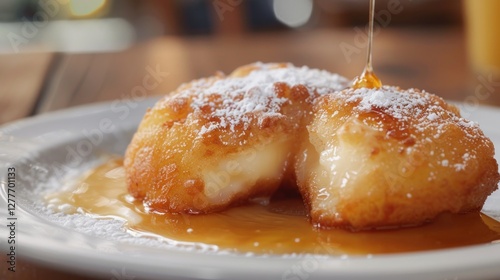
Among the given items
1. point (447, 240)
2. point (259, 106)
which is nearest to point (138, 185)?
point (259, 106)

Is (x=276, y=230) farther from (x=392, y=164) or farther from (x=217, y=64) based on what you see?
(x=217, y=64)

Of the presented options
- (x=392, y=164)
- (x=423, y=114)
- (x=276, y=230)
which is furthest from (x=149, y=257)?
(x=423, y=114)

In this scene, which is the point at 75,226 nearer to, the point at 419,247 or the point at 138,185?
the point at 138,185

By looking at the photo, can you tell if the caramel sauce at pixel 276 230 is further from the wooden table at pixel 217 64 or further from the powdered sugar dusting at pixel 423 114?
the wooden table at pixel 217 64

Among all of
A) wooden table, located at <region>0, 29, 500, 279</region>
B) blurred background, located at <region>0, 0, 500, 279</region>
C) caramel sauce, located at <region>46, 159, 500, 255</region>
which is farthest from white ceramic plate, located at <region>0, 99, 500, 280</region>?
wooden table, located at <region>0, 29, 500, 279</region>

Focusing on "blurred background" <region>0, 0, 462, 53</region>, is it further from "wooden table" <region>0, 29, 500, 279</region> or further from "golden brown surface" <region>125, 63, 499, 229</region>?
"golden brown surface" <region>125, 63, 499, 229</region>

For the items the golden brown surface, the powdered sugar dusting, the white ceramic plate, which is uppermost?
the powdered sugar dusting
